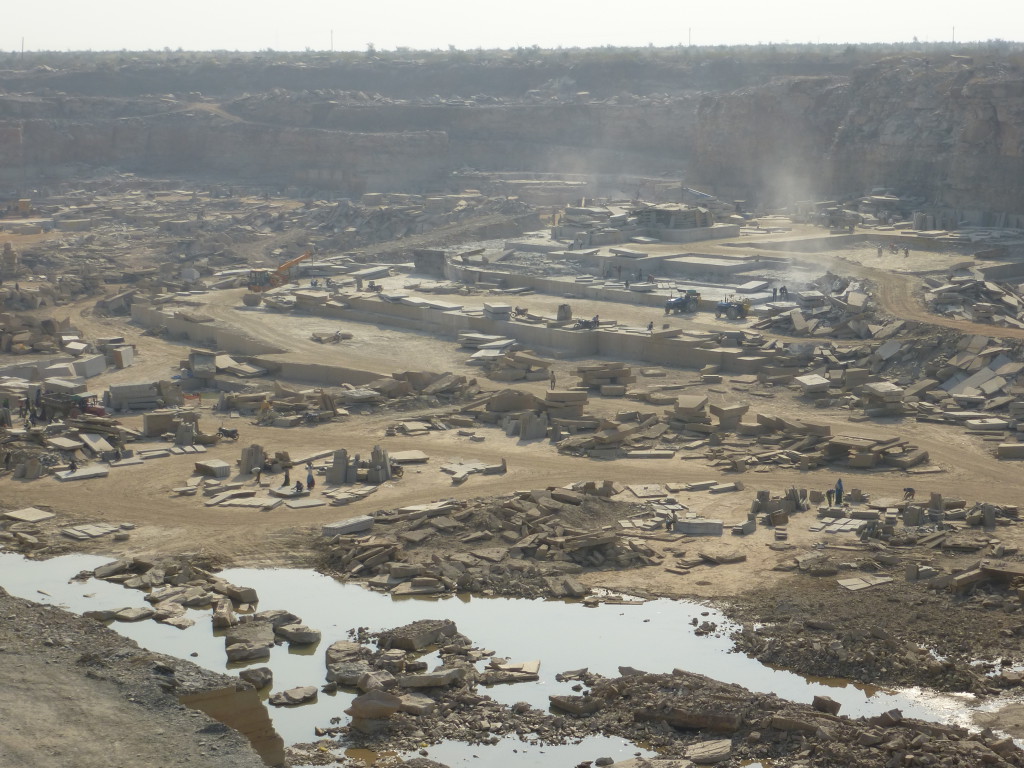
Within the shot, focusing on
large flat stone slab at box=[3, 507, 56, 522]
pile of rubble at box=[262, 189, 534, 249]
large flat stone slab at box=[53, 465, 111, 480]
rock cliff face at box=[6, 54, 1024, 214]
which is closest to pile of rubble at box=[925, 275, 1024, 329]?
rock cliff face at box=[6, 54, 1024, 214]

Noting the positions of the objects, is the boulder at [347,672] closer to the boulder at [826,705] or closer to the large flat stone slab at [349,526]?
the large flat stone slab at [349,526]

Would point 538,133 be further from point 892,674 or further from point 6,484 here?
point 892,674

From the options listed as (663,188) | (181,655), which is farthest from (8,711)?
(663,188)

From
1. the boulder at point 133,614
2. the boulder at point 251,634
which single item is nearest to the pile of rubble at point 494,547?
the boulder at point 251,634

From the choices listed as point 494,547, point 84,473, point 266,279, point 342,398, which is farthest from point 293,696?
point 266,279

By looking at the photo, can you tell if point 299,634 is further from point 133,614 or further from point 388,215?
point 388,215

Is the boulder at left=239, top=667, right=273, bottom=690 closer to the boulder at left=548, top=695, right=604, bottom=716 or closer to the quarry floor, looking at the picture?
the quarry floor
